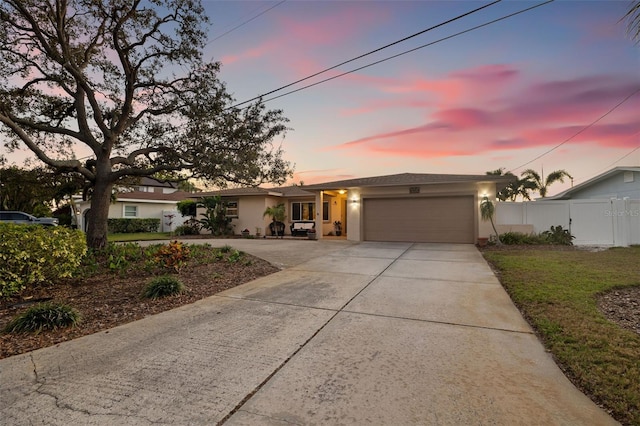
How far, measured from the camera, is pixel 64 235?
18.2ft

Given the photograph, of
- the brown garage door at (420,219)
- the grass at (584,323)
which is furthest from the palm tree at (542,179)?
the grass at (584,323)

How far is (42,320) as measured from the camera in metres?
3.62

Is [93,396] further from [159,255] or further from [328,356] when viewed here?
[159,255]

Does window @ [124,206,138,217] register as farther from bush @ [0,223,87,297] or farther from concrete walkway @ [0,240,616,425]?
concrete walkway @ [0,240,616,425]

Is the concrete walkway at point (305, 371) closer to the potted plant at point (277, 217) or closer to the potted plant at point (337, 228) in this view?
the potted plant at point (277, 217)

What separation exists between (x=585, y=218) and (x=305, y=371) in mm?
14496

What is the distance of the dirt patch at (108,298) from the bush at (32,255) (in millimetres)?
302

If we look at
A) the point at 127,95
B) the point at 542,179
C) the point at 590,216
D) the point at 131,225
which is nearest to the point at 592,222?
the point at 590,216

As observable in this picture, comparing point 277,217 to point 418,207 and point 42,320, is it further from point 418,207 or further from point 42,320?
point 42,320

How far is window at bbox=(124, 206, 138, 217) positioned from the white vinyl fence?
2651 cm

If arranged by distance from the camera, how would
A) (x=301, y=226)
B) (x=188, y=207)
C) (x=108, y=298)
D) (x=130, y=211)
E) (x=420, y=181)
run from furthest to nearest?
(x=130, y=211)
(x=188, y=207)
(x=301, y=226)
(x=420, y=181)
(x=108, y=298)

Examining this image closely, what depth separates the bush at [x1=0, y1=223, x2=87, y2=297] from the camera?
4551 mm

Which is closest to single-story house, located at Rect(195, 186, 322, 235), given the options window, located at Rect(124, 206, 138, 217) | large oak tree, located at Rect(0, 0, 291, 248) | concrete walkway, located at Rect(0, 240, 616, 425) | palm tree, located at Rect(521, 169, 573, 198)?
large oak tree, located at Rect(0, 0, 291, 248)

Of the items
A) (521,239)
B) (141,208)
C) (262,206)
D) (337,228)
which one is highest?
(141,208)
